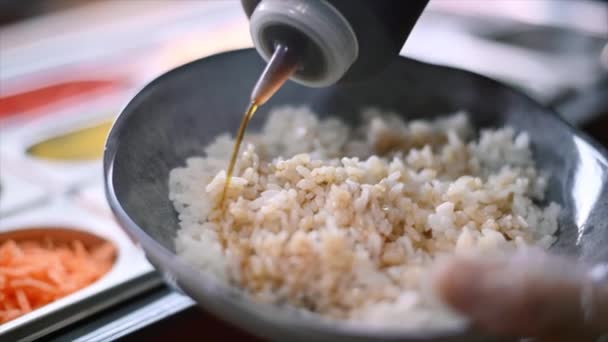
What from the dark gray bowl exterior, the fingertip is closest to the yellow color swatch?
the dark gray bowl exterior

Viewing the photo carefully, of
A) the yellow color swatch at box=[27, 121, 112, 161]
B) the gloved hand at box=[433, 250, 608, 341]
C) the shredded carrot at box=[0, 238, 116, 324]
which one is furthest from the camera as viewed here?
the yellow color swatch at box=[27, 121, 112, 161]

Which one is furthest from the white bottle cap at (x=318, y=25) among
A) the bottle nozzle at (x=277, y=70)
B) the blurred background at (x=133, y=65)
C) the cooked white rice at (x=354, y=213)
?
the blurred background at (x=133, y=65)

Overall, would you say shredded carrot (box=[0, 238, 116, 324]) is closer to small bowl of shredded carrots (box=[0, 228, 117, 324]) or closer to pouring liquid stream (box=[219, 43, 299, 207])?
small bowl of shredded carrots (box=[0, 228, 117, 324])

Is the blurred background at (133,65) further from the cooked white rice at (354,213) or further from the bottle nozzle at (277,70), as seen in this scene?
the bottle nozzle at (277,70)

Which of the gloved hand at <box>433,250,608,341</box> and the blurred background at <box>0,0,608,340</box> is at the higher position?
the gloved hand at <box>433,250,608,341</box>

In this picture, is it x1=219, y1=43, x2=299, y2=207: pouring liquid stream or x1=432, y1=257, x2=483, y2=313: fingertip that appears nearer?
x1=432, y1=257, x2=483, y2=313: fingertip

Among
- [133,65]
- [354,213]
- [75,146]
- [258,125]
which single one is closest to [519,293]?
[354,213]

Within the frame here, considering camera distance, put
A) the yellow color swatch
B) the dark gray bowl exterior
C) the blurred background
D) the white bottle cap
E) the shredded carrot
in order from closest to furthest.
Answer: the dark gray bowl exterior
the white bottle cap
the shredded carrot
the blurred background
the yellow color swatch

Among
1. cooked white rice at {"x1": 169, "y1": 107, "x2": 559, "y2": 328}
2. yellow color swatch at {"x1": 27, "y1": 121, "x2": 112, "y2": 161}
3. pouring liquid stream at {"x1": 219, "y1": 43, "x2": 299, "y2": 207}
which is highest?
pouring liquid stream at {"x1": 219, "y1": 43, "x2": 299, "y2": 207}
